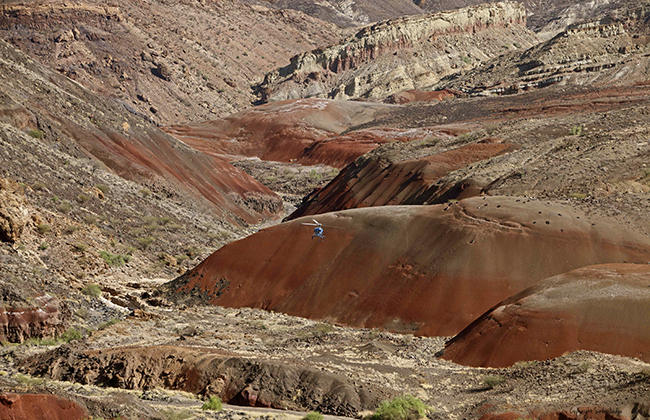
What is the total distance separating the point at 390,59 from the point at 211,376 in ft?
371

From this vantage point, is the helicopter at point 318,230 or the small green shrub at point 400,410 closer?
the small green shrub at point 400,410

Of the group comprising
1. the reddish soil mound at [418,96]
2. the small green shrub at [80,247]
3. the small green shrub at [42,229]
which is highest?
the small green shrub at [42,229]

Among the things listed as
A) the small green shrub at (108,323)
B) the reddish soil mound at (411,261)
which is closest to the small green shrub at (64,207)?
the reddish soil mound at (411,261)

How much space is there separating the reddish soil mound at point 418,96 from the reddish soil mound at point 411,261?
75953 mm

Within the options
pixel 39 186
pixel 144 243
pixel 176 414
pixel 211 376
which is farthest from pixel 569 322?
pixel 39 186

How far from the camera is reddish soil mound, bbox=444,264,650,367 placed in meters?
18.1

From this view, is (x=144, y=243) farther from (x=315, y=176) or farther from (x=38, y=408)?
(x=315, y=176)

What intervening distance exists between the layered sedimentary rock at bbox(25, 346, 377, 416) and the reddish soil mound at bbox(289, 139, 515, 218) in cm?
2451

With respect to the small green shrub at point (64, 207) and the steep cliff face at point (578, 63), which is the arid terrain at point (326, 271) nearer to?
the small green shrub at point (64, 207)

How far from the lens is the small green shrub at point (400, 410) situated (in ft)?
47.2

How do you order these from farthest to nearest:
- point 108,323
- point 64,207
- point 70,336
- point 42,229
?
point 64,207, point 42,229, point 108,323, point 70,336

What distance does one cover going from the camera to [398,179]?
151 feet

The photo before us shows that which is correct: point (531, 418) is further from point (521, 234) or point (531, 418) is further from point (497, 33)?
point (497, 33)

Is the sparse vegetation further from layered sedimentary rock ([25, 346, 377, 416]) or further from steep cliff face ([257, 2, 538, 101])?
steep cliff face ([257, 2, 538, 101])
